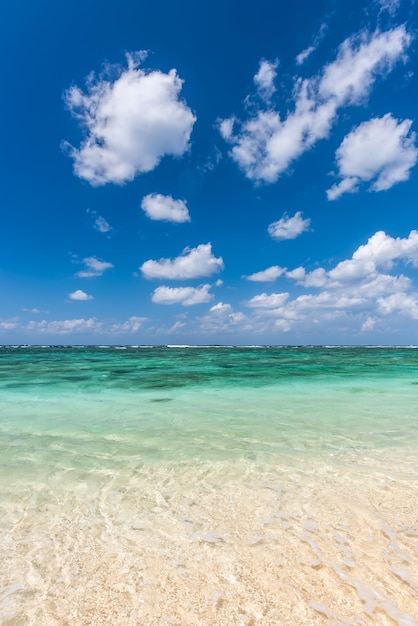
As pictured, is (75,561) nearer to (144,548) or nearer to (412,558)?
(144,548)

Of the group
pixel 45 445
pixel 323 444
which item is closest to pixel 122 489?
pixel 45 445

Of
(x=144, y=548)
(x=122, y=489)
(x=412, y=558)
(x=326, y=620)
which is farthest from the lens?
(x=122, y=489)

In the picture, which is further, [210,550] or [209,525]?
[209,525]

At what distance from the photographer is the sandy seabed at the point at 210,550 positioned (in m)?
2.68

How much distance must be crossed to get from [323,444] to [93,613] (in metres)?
5.68

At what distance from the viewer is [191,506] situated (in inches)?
173

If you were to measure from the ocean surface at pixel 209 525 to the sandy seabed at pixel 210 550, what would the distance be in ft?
0.05

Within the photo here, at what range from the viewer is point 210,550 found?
343 centimetres

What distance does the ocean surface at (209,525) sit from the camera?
273 cm

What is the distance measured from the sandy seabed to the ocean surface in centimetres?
1

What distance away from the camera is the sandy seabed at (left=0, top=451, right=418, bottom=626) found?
8.79ft

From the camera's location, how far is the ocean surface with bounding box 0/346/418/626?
2727 millimetres

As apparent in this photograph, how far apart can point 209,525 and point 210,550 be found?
19.3 inches

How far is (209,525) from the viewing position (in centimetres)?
392
